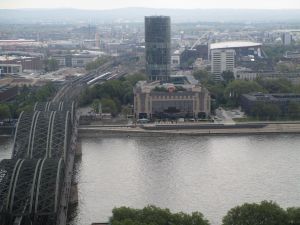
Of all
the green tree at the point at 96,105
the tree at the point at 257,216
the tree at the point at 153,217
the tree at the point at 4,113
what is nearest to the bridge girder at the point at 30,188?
the tree at the point at 153,217

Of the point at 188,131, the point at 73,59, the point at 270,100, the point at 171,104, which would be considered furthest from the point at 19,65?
the point at 188,131

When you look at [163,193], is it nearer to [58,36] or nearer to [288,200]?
[288,200]

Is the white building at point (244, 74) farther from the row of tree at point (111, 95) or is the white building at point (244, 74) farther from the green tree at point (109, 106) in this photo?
the green tree at point (109, 106)

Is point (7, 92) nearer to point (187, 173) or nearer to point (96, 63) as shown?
point (96, 63)

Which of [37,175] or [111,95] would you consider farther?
[111,95]

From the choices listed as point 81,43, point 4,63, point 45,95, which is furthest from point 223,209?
point 81,43

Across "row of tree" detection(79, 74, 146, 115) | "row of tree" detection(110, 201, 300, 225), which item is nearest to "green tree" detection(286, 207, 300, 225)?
"row of tree" detection(110, 201, 300, 225)

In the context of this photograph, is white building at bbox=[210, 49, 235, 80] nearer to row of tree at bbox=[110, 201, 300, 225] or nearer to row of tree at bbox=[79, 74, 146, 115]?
row of tree at bbox=[79, 74, 146, 115]
